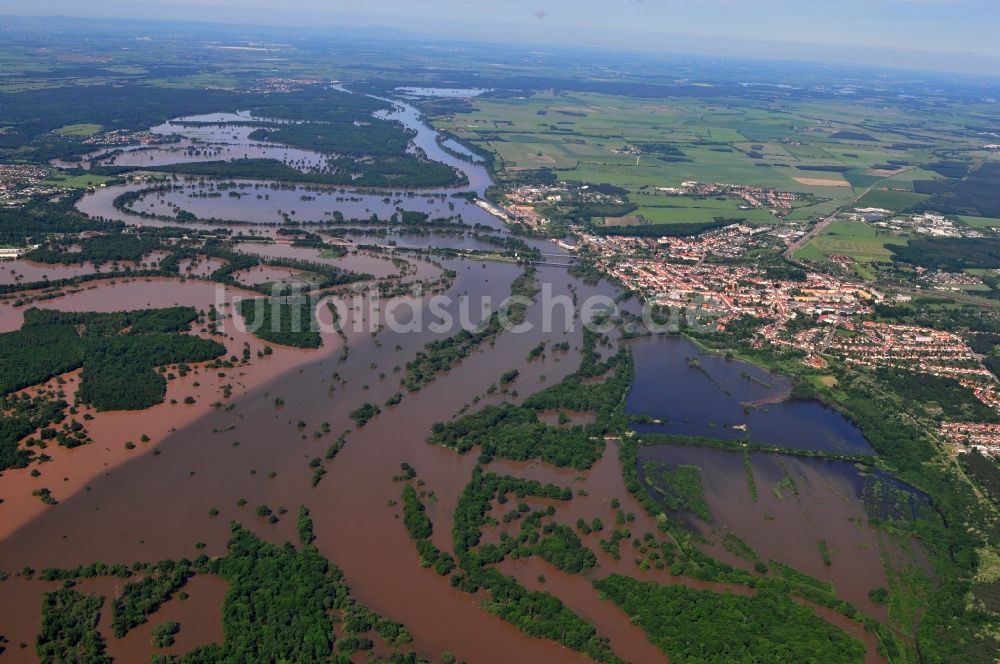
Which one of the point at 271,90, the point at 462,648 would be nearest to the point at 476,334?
the point at 462,648

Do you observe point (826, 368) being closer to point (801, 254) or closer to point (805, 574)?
point (805, 574)

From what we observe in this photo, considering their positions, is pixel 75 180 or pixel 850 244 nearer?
pixel 850 244

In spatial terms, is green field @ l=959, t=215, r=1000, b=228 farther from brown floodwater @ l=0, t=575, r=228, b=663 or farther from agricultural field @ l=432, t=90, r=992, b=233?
brown floodwater @ l=0, t=575, r=228, b=663

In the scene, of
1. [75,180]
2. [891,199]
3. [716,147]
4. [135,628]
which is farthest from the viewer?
[716,147]

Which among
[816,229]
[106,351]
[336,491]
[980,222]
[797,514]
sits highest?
[980,222]

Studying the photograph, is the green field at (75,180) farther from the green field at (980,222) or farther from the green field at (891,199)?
the green field at (980,222)

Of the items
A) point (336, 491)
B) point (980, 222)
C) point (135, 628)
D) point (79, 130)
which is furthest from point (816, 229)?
point (79, 130)

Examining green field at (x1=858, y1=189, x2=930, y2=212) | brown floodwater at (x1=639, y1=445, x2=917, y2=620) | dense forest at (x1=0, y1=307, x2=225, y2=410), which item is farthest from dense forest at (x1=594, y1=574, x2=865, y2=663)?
green field at (x1=858, y1=189, x2=930, y2=212)

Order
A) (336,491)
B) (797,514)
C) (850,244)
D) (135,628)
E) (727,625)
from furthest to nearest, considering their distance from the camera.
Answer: (850,244) → (797,514) → (336,491) → (727,625) → (135,628)

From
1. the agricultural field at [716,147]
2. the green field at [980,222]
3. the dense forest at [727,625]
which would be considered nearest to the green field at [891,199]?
the agricultural field at [716,147]

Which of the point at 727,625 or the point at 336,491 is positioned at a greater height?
the point at 727,625

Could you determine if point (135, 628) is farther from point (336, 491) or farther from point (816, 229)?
point (816, 229)
